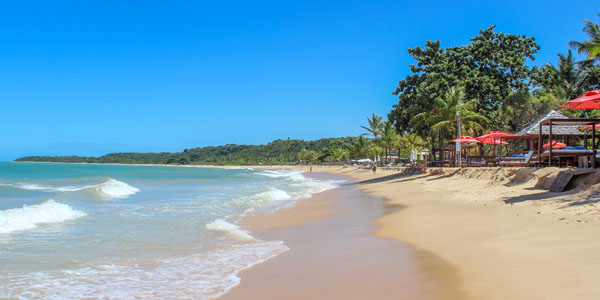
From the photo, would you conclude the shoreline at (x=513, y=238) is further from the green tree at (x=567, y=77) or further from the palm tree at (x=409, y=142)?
the palm tree at (x=409, y=142)

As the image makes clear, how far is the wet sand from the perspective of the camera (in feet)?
15.6

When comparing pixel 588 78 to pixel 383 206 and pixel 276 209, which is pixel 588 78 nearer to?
pixel 383 206

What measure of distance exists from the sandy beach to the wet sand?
12 mm

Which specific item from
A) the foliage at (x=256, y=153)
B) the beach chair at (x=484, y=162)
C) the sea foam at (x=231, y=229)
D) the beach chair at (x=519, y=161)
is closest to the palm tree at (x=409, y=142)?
the beach chair at (x=484, y=162)

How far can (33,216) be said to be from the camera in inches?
467

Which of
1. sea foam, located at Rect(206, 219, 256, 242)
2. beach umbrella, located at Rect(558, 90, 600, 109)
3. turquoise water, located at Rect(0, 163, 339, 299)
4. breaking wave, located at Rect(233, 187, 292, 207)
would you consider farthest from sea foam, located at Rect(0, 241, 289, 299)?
beach umbrella, located at Rect(558, 90, 600, 109)

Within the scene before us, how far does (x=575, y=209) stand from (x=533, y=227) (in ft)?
4.66

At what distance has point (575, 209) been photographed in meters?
7.74

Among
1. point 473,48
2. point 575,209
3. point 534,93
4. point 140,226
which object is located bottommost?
point 140,226

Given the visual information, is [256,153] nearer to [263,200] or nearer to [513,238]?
[263,200]

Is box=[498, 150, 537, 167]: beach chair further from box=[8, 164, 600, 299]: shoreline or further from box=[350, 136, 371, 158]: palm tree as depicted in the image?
box=[350, 136, 371, 158]: palm tree

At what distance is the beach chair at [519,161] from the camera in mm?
17047

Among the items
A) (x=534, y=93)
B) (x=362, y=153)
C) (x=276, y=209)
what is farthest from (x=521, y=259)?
(x=362, y=153)

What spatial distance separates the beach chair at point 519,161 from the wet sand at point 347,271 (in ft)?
34.1
